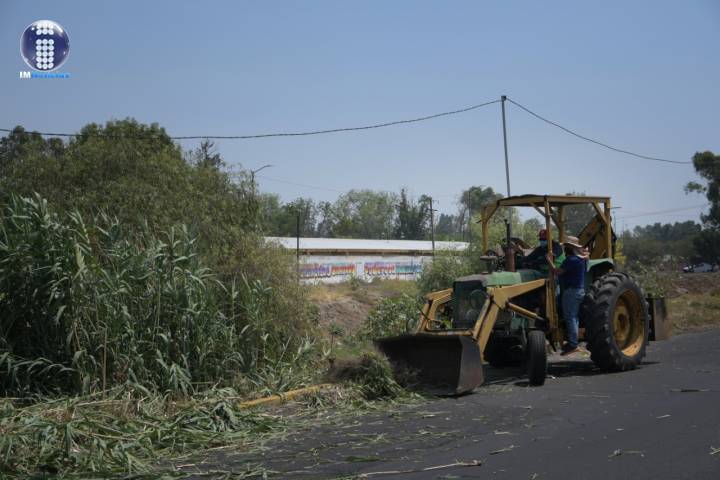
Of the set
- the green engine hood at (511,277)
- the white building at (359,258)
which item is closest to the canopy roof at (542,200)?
the green engine hood at (511,277)

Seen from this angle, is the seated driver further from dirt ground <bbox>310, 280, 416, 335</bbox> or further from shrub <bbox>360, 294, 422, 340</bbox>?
dirt ground <bbox>310, 280, 416, 335</bbox>

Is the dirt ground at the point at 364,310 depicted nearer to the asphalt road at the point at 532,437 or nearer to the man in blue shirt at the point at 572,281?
the man in blue shirt at the point at 572,281

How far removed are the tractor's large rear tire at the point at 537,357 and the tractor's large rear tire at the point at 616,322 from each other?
1.22 meters

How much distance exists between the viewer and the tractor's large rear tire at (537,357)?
10.0 metres

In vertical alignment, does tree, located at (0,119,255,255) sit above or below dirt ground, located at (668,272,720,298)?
above

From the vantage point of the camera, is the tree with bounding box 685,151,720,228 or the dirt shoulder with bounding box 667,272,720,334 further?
the tree with bounding box 685,151,720,228

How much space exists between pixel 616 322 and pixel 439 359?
143 inches

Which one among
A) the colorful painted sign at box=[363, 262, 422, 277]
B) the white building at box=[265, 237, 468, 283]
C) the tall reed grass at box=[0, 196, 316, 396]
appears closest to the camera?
the tall reed grass at box=[0, 196, 316, 396]

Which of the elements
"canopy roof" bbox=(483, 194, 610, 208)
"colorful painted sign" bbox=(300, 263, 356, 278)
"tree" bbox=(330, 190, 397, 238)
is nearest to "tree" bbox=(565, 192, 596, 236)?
"canopy roof" bbox=(483, 194, 610, 208)

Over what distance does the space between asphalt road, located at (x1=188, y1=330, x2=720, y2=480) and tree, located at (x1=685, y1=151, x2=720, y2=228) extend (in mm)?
59135

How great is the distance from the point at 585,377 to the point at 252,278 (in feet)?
17.0

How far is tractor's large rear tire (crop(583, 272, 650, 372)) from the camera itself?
10922mm

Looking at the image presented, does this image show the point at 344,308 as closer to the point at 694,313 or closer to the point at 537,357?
the point at 694,313

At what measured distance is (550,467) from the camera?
19.2 feet
